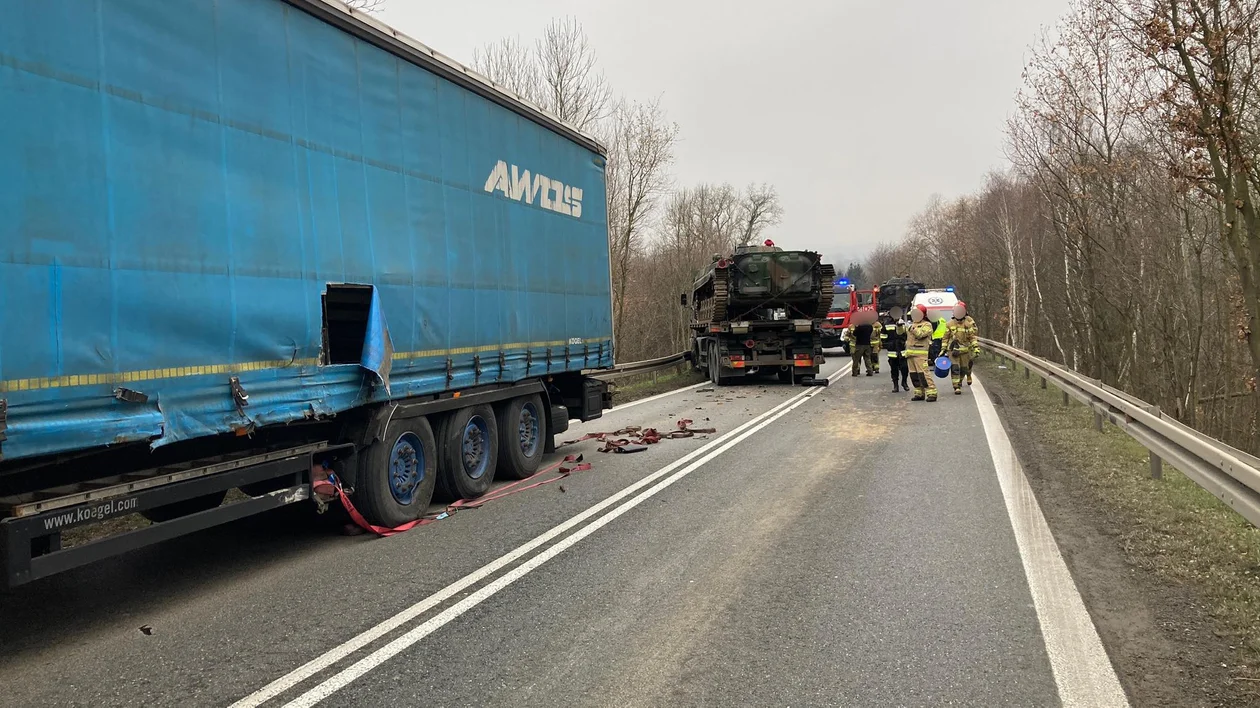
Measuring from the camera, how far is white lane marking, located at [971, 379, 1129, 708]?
3180mm

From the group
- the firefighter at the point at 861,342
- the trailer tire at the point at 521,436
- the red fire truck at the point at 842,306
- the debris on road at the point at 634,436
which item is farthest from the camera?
the red fire truck at the point at 842,306

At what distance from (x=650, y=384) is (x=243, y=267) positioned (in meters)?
15.5

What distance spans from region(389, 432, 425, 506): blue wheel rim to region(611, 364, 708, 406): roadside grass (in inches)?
347

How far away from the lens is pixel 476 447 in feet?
24.5

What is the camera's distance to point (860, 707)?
309cm

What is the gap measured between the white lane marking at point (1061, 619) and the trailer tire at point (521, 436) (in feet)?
15.2

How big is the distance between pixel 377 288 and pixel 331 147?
1038 mm

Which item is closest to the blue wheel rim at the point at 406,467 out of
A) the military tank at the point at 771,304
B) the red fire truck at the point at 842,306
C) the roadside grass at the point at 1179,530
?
the roadside grass at the point at 1179,530

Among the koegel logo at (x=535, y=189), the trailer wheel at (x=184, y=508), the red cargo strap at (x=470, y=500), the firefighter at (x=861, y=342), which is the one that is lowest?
the red cargo strap at (x=470, y=500)

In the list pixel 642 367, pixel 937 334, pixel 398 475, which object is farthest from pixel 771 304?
pixel 398 475

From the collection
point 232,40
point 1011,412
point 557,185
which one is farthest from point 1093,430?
point 232,40

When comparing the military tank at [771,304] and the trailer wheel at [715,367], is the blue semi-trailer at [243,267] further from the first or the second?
the trailer wheel at [715,367]

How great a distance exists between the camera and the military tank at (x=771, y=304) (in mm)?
17828

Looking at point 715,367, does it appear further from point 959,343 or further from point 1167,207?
point 1167,207
